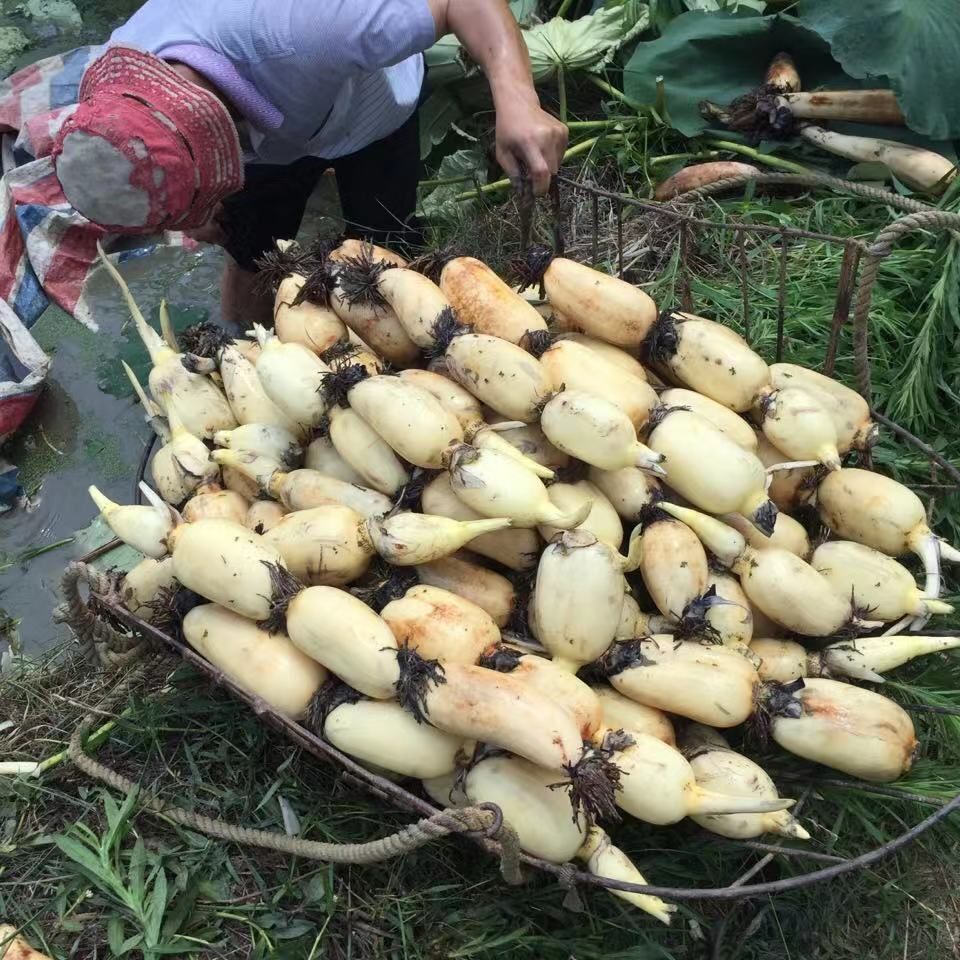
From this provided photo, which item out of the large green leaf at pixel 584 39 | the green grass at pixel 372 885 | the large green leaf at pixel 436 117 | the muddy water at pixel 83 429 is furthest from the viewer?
the large green leaf at pixel 436 117

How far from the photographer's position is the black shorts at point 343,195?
2689 millimetres

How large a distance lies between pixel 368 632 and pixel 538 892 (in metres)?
0.63

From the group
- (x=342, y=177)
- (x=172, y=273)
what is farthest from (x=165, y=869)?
(x=172, y=273)

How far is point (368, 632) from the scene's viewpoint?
4.78 ft

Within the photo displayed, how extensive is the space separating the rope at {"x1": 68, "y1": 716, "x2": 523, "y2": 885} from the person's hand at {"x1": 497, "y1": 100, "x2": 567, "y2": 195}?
4.63 feet

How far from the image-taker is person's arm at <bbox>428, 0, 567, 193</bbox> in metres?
1.96

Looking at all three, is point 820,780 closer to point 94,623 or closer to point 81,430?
point 94,623

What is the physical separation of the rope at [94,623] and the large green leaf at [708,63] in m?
2.45

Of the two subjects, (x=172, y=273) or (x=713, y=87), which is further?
(x=172, y=273)

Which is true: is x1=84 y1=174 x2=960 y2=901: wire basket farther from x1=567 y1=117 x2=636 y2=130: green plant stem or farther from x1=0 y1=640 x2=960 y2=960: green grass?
x1=567 y1=117 x2=636 y2=130: green plant stem

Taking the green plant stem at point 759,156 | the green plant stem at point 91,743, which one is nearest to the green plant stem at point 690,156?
the green plant stem at point 759,156

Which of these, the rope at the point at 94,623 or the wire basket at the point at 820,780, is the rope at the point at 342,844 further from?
the rope at the point at 94,623

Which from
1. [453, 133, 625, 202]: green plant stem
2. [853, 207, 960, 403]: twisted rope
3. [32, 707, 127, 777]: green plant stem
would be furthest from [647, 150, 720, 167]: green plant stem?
[32, 707, 127, 777]: green plant stem

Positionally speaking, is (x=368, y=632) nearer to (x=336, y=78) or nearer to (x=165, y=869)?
(x=165, y=869)
